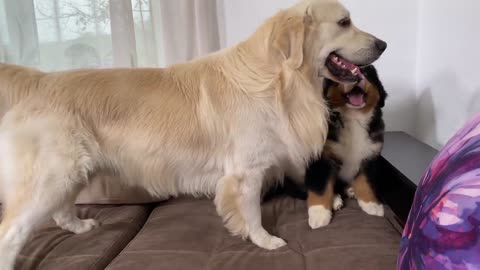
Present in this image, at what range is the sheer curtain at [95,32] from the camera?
1864 mm

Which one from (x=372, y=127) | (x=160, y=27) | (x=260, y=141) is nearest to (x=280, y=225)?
(x=260, y=141)

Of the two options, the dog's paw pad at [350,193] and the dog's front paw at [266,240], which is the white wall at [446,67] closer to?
the dog's paw pad at [350,193]

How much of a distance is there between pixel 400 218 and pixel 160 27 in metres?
1.28

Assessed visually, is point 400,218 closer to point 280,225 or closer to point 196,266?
point 280,225

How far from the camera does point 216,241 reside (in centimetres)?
135

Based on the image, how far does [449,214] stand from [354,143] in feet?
2.55

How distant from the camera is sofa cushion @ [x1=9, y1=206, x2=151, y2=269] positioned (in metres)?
1.25

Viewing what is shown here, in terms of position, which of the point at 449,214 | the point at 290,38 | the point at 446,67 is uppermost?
the point at 290,38

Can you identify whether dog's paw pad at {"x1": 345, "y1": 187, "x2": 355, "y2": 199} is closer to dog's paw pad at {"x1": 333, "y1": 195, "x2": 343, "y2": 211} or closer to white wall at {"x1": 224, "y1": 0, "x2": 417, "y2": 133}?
dog's paw pad at {"x1": 333, "y1": 195, "x2": 343, "y2": 211}

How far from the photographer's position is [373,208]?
1.49 m

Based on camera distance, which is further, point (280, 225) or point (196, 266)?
point (280, 225)

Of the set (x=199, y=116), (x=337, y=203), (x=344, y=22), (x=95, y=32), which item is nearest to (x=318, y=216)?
(x=337, y=203)

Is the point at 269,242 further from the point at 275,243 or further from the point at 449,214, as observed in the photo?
the point at 449,214

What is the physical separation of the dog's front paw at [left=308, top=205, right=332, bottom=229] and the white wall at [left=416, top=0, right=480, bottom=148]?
63 cm
